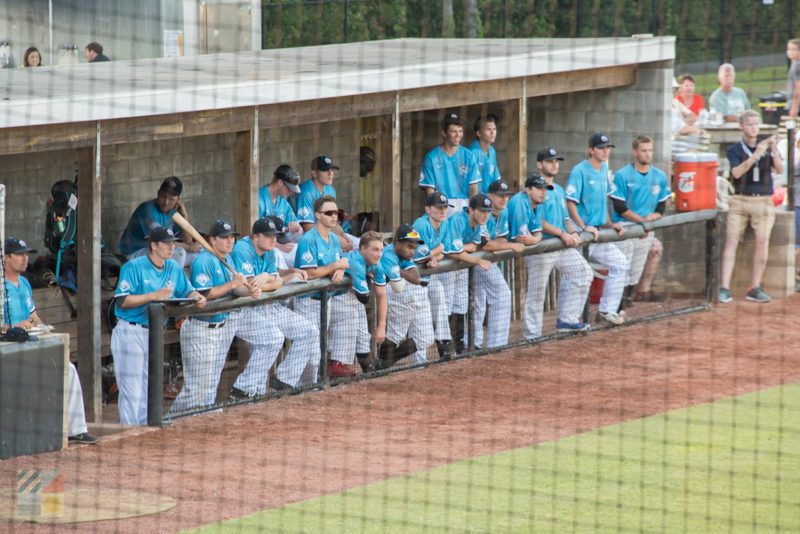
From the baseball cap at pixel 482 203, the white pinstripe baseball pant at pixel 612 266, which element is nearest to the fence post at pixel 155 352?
the baseball cap at pixel 482 203

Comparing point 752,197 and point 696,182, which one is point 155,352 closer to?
point 696,182

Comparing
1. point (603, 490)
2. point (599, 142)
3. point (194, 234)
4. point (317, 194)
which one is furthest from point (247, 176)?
point (603, 490)

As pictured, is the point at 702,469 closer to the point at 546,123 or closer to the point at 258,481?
the point at 258,481

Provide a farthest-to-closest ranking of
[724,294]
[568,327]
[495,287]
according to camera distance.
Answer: [724,294], [568,327], [495,287]

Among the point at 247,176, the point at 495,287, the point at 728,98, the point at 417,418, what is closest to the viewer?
the point at 417,418

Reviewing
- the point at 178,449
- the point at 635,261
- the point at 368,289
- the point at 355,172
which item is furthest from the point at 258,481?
the point at 355,172

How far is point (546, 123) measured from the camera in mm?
10797

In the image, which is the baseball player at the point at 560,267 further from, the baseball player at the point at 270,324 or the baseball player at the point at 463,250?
the baseball player at the point at 270,324

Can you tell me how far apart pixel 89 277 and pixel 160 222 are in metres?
0.90

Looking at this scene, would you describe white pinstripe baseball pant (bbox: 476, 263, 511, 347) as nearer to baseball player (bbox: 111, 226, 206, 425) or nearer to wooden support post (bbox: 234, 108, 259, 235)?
wooden support post (bbox: 234, 108, 259, 235)

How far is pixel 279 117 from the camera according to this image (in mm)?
8008

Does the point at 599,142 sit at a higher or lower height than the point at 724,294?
higher

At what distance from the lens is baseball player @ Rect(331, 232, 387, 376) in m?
7.41

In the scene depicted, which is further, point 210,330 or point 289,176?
point 289,176
